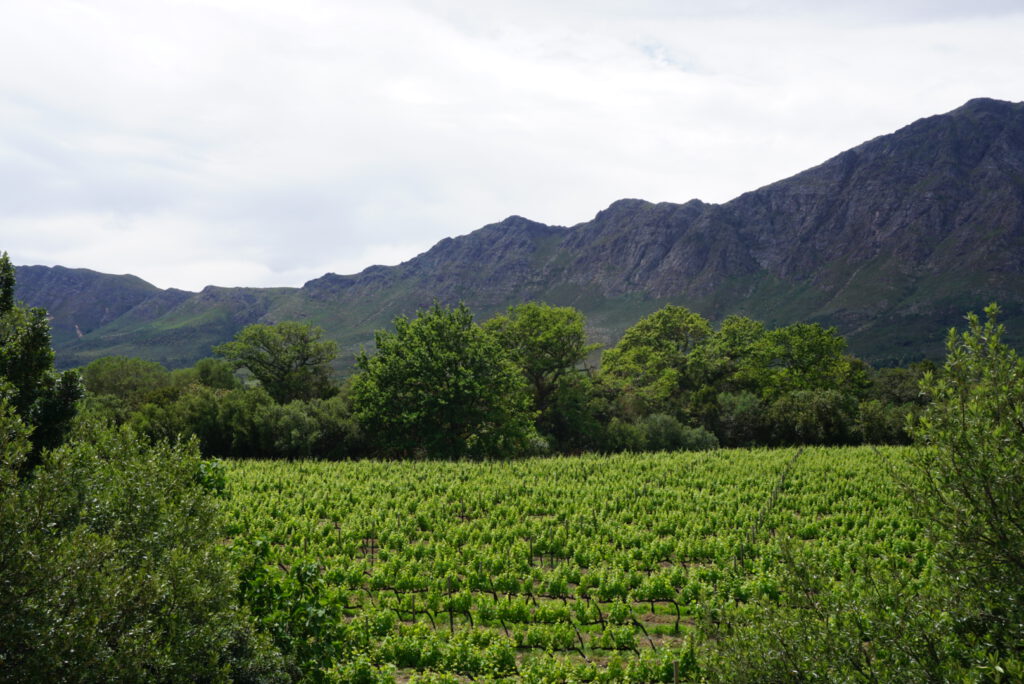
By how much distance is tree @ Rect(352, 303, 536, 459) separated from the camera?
120ft

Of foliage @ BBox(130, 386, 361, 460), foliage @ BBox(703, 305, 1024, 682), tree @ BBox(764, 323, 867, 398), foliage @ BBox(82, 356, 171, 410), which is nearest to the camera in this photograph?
foliage @ BBox(703, 305, 1024, 682)

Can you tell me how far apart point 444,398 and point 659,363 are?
26855 millimetres

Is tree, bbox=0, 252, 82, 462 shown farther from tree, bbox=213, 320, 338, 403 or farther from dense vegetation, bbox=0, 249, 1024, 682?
tree, bbox=213, 320, 338, 403

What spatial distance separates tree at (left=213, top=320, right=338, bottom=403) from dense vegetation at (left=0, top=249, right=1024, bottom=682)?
20.6 meters

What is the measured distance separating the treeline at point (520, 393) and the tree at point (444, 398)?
11 cm

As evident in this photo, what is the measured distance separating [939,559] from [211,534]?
935cm

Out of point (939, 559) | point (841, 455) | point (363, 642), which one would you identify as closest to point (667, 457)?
point (841, 455)

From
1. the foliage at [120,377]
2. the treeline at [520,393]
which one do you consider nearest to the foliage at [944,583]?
the treeline at [520,393]

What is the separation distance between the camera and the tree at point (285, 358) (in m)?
61.5

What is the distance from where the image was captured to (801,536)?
19688mm

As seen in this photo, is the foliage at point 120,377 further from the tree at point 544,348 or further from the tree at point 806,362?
the tree at point 806,362

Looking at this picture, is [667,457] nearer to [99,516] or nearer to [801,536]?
[801,536]

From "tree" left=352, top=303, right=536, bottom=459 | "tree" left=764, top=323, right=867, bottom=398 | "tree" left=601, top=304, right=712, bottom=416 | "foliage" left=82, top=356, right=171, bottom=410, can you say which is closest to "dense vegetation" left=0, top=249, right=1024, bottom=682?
"tree" left=352, top=303, right=536, bottom=459

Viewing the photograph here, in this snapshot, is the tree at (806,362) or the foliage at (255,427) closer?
the foliage at (255,427)
